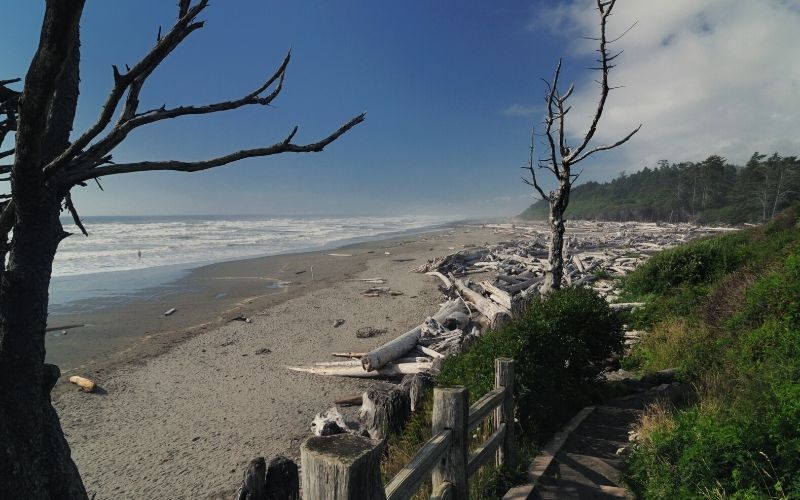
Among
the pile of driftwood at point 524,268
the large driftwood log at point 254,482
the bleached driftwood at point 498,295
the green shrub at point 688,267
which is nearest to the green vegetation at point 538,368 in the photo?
the large driftwood log at point 254,482

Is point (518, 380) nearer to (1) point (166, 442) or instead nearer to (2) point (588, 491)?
(2) point (588, 491)

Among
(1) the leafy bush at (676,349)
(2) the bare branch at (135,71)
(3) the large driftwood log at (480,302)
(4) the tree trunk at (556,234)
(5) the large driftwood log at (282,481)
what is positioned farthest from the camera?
(3) the large driftwood log at (480,302)

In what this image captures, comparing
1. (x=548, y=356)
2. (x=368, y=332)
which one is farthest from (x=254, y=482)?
(x=368, y=332)

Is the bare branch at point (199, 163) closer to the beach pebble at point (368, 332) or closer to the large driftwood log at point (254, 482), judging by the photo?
the large driftwood log at point (254, 482)

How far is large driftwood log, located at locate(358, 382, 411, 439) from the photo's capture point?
6.52m

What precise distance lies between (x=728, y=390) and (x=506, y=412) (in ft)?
12.5

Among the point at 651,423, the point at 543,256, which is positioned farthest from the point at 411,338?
the point at 543,256

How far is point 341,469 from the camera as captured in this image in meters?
2.07

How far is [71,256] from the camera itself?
1305 inches

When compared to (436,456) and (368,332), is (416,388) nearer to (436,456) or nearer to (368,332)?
(436,456)

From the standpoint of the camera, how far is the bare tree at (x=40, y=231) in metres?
2.36

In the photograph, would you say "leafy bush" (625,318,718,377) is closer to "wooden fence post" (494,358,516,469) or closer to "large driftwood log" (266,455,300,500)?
"wooden fence post" (494,358,516,469)

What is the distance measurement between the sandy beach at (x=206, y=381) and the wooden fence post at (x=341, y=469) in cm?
566

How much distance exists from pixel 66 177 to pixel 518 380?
580cm
